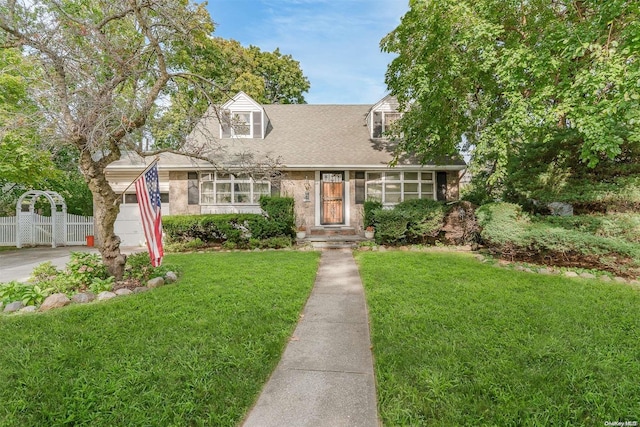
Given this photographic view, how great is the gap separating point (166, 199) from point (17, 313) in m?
9.14

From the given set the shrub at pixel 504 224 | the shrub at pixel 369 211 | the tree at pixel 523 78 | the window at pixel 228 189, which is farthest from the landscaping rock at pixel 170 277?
the shrub at pixel 504 224

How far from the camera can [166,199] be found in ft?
42.5

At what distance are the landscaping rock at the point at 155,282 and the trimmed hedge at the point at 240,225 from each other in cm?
450

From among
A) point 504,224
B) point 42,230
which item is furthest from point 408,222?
point 42,230

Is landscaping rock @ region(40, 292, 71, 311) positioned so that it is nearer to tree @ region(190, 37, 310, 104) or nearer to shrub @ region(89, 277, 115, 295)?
shrub @ region(89, 277, 115, 295)

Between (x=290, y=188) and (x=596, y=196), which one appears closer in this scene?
(x=596, y=196)

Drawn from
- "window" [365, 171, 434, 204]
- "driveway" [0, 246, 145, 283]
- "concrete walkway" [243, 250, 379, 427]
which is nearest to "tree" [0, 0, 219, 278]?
"driveway" [0, 246, 145, 283]

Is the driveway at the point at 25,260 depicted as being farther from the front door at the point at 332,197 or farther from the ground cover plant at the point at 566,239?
the ground cover plant at the point at 566,239

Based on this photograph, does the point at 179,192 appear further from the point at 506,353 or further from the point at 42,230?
the point at 506,353

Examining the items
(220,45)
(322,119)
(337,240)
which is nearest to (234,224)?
(337,240)

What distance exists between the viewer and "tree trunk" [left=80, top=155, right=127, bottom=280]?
17.6 ft

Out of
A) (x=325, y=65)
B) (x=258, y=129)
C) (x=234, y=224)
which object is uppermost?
(x=325, y=65)

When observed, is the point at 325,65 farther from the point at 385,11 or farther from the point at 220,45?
the point at 220,45

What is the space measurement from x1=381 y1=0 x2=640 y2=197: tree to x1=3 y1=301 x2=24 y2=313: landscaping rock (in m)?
9.51
